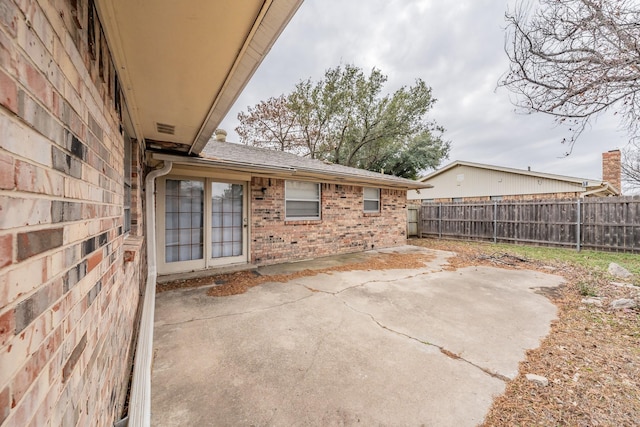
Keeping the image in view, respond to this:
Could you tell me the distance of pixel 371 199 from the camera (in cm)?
952

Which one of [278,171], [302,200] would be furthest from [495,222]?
[278,171]

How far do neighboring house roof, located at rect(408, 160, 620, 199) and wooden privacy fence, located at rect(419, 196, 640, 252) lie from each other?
14.9ft

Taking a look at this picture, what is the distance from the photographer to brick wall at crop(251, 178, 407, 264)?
6703 mm

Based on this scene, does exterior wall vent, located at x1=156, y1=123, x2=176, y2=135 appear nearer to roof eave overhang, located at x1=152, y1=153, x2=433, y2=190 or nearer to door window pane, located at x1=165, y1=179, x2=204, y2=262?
roof eave overhang, located at x1=152, y1=153, x2=433, y2=190

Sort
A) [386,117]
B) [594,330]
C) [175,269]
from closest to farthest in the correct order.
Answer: [594,330] → [175,269] → [386,117]

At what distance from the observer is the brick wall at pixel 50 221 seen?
1.76 ft

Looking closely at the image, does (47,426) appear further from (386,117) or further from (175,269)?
(386,117)

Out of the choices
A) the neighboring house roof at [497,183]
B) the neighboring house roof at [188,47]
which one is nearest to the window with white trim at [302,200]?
the neighboring house roof at [188,47]

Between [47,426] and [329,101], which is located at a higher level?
[329,101]

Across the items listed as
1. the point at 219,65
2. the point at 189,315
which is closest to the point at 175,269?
the point at 189,315

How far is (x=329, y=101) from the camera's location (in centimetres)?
1733

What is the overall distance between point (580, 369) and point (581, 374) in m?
A: 0.11

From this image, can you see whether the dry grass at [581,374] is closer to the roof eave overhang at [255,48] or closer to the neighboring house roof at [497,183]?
the roof eave overhang at [255,48]

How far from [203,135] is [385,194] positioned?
293 inches
